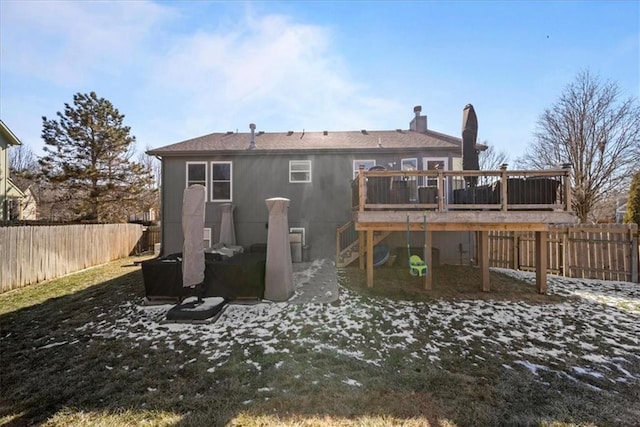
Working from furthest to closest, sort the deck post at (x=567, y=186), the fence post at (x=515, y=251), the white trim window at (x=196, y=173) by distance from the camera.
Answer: the white trim window at (x=196, y=173) → the fence post at (x=515, y=251) → the deck post at (x=567, y=186)

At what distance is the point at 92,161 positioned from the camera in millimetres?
16453

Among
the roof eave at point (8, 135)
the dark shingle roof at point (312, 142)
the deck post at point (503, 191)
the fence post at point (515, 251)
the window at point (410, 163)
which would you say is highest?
the roof eave at point (8, 135)

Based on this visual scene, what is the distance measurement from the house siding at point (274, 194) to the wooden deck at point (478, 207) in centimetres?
361

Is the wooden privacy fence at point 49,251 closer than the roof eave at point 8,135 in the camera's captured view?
Yes

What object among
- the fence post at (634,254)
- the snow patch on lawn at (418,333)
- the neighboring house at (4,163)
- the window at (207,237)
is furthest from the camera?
the neighboring house at (4,163)

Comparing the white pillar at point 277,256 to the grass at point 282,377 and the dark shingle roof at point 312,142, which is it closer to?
the grass at point 282,377

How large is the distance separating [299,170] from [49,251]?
8.20 m

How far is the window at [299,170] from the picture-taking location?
10.5 m

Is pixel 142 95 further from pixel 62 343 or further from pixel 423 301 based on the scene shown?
pixel 423 301

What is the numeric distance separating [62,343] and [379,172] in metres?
6.53

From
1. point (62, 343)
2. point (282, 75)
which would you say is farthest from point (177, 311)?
point (282, 75)

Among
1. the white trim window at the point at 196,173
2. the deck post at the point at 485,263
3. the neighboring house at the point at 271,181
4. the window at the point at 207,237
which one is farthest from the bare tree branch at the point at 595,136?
the white trim window at the point at 196,173

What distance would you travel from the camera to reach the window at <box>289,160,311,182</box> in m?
10.5

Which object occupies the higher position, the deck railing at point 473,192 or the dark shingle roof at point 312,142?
the dark shingle roof at point 312,142
